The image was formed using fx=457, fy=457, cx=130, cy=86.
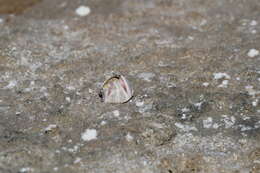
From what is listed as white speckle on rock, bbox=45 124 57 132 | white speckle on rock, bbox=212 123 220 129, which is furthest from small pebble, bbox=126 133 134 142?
white speckle on rock, bbox=212 123 220 129

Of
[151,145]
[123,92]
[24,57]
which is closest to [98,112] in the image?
[123,92]

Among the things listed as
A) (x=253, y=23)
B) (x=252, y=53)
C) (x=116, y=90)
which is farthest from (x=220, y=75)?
(x=253, y=23)

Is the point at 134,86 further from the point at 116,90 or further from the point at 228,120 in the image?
the point at 228,120

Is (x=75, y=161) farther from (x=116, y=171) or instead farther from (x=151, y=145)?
(x=151, y=145)

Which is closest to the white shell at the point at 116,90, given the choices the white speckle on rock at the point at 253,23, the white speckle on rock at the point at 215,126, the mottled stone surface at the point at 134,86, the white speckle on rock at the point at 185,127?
the mottled stone surface at the point at 134,86

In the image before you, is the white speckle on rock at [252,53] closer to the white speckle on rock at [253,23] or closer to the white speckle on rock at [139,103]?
the white speckle on rock at [253,23]

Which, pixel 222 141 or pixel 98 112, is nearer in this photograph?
pixel 222 141
